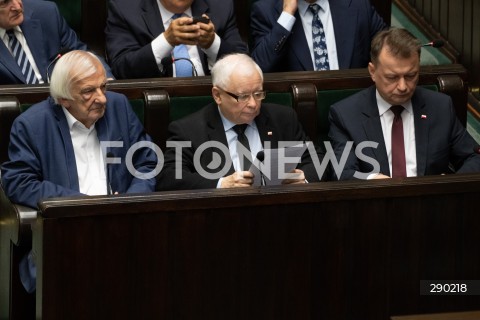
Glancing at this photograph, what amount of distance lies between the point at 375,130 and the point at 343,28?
2.08 feet

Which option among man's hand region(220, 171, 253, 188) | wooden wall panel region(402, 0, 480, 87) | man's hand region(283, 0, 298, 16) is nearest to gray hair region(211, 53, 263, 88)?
man's hand region(220, 171, 253, 188)

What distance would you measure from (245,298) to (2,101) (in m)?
0.90

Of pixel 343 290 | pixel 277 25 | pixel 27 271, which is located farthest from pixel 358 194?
pixel 277 25

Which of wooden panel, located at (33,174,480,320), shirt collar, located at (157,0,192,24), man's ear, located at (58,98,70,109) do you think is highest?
shirt collar, located at (157,0,192,24)

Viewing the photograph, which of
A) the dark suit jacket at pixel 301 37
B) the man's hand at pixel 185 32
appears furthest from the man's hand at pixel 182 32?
the dark suit jacket at pixel 301 37

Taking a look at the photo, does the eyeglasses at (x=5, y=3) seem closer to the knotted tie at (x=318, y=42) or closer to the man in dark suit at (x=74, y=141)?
the man in dark suit at (x=74, y=141)

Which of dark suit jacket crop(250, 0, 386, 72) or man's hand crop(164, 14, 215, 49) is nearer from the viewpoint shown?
man's hand crop(164, 14, 215, 49)

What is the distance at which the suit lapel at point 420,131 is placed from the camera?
10.7 ft

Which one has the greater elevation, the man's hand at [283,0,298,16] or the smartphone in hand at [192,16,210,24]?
the man's hand at [283,0,298,16]

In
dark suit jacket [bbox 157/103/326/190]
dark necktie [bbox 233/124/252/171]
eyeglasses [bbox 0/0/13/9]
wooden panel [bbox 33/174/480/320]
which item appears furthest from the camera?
eyeglasses [bbox 0/0/13/9]

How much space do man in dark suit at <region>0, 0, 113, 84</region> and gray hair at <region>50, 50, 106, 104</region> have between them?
500 millimetres

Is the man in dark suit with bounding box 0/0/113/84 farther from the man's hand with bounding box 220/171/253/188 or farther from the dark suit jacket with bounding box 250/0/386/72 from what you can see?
the man's hand with bounding box 220/171/253/188

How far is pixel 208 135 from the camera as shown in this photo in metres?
3.15

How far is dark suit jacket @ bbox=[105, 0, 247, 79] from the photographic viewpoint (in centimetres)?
359
